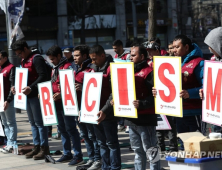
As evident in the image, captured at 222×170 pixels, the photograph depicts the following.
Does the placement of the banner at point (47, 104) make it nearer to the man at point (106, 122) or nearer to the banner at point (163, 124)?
the man at point (106, 122)

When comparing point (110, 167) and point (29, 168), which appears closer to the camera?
point (110, 167)

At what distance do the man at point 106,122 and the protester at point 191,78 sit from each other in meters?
1.01

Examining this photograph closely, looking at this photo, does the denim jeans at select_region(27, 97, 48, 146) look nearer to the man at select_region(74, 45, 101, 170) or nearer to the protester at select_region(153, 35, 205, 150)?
the man at select_region(74, 45, 101, 170)

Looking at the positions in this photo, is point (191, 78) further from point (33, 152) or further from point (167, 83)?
Result: point (33, 152)

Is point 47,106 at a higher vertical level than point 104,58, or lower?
lower

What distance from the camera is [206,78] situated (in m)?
5.19

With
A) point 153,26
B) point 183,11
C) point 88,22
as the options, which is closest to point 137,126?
point 153,26

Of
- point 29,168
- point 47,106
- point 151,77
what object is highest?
point 151,77

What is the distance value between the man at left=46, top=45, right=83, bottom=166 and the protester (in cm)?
225

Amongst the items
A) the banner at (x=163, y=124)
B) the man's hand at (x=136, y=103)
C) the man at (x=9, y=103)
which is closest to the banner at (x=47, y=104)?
the man at (x=9, y=103)

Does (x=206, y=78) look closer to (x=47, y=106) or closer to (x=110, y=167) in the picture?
(x=110, y=167)

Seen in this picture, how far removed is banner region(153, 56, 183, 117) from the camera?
543 centimetres

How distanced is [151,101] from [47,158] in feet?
9.59

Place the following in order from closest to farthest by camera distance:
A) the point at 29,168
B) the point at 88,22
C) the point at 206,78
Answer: the point at 206,78 → the point at 29,168 → the point at 88,22
